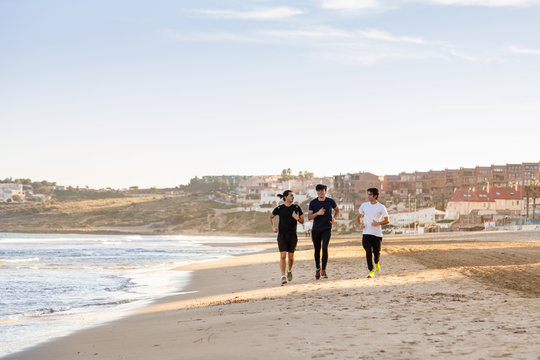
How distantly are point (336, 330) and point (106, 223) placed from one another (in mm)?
134274

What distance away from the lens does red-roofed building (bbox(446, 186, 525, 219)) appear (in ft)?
331

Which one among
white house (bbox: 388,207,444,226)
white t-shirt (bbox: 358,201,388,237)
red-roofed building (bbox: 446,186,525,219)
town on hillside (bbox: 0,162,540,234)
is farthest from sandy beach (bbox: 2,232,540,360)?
red-roofed building (bbox: 446,186,525,219)

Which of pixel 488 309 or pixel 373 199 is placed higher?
pixel 373 199

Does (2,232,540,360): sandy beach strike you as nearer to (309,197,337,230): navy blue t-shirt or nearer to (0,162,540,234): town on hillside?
(309,197,337,230): navy blue t-shirt

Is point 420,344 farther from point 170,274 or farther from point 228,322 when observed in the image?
point 170,274

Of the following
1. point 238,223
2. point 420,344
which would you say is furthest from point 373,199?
point 238,223

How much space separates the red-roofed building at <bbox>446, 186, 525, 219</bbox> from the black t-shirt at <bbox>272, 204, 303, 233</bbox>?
93518 mm

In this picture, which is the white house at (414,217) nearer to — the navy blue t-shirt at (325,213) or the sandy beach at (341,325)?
the navy blue t-shirt at (325,213)

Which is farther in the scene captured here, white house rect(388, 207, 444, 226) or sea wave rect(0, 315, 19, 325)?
white house rect(388, 207, 444, 226)

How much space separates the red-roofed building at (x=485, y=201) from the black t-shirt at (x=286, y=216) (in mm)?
93518

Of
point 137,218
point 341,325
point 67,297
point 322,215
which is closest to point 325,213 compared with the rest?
point 322,215

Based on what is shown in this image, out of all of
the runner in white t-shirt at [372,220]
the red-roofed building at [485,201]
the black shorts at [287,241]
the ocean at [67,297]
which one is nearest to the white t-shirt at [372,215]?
the runner in white t-shirt at [372,220]

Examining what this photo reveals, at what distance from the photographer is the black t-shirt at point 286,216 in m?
12.1

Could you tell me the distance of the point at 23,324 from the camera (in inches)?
412
